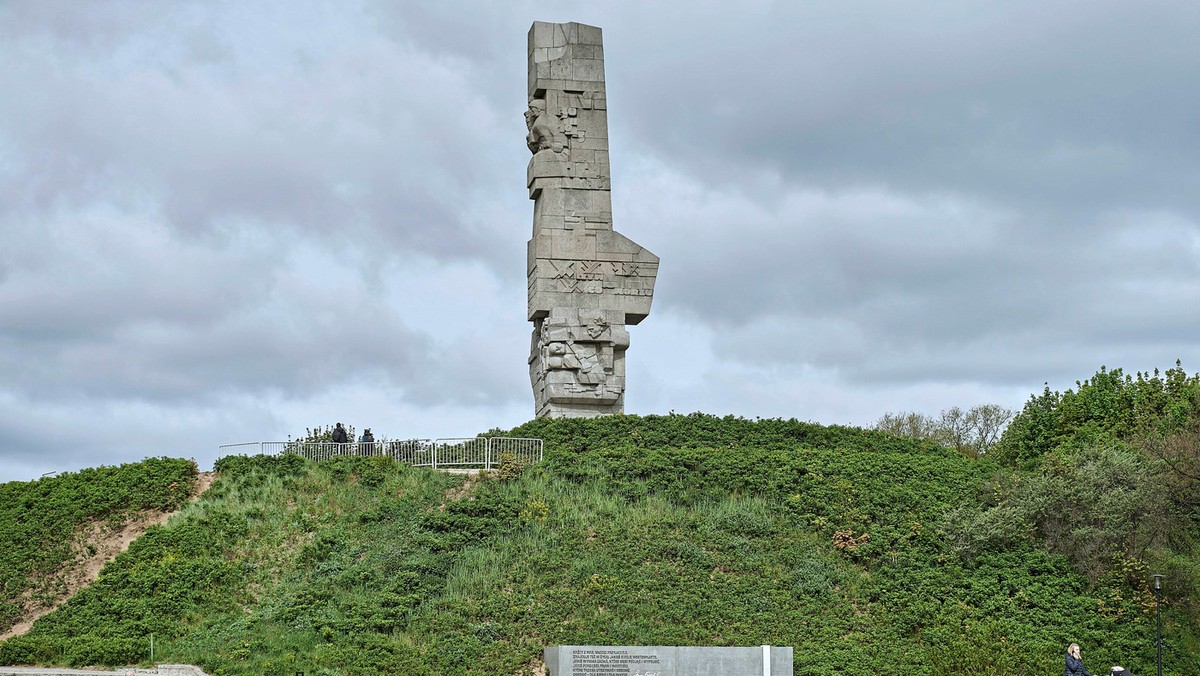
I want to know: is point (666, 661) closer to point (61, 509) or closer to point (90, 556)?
point (90, 556)

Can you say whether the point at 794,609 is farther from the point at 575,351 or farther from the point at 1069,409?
the point at 1069,409

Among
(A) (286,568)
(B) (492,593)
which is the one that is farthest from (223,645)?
(B) (492,593)

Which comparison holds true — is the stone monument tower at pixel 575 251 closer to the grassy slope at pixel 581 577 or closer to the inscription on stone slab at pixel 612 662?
the grassy slope at pixel 581 577

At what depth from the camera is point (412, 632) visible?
20.1 meters

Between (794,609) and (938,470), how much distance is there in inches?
278

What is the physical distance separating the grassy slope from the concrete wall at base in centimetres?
64

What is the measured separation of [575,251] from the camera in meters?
31.9

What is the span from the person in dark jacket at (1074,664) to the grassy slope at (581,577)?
0.84 meters

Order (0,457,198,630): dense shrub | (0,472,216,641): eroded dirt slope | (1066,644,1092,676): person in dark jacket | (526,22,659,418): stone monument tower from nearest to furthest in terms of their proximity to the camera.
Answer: (1066,644,1092,676): person in dark jacket, (0,472,216,641): eroded dirt slope, (0,457,198,630): dense shrub, (526,22,659,418): stone monument tower

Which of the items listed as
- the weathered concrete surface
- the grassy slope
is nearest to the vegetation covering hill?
the grassy slope

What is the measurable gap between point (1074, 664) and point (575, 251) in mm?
16761

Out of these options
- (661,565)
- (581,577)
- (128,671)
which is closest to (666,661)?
(581,577)

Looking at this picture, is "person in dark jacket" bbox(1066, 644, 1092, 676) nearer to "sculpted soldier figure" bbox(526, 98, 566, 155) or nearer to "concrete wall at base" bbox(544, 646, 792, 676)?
"concrete wall at base" bbox(544, 646, 792, 676)

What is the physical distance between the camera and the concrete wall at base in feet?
61.2
